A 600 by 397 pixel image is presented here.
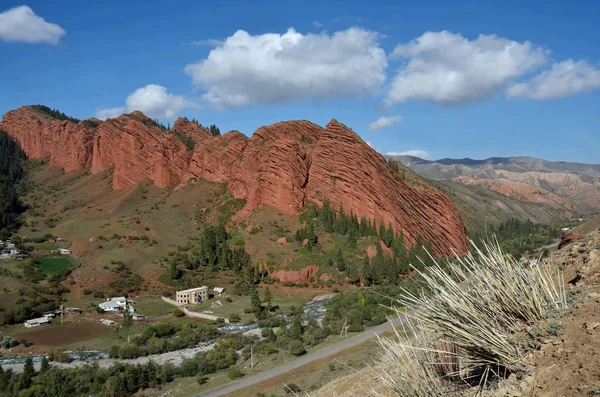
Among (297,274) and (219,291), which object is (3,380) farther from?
(297,274)

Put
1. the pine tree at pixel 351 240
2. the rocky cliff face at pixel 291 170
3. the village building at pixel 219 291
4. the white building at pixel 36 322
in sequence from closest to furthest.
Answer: the white building at pixel 36 322 < the village building at pixel 219 291 < the pine tree at pixel 351 240 < the rocky cliff face at pixel 291 170

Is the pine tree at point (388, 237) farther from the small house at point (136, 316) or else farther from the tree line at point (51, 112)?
the tree line at point (51, 112)

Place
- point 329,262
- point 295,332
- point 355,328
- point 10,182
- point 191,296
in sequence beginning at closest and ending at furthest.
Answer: point 295,332
point 355,328
point 191,296
point 329,262
point 10,182

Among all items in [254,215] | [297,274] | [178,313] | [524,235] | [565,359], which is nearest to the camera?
[565,359]

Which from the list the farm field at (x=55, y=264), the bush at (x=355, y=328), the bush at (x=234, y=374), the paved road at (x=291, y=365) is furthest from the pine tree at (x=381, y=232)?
the farm field at (x=55, y=264)

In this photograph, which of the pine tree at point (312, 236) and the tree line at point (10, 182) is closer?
the pine tree at point (312, 236)

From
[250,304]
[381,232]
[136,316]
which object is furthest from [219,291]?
[381,232]

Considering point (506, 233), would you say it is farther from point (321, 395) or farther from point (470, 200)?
point (321, 395)
